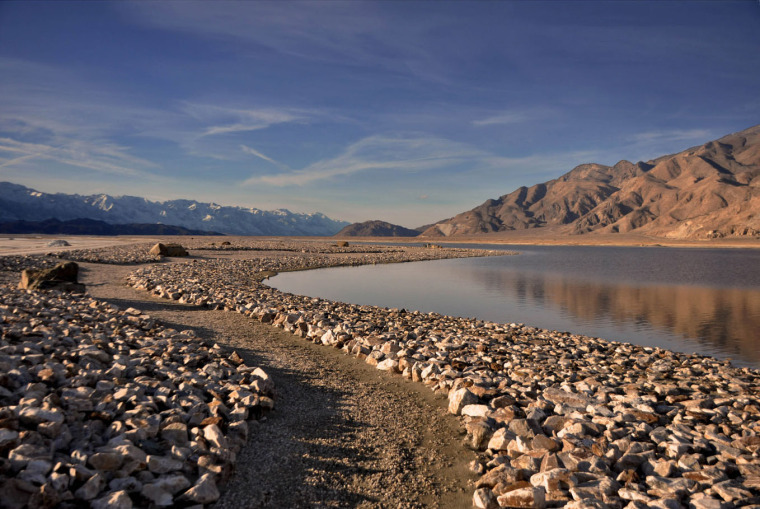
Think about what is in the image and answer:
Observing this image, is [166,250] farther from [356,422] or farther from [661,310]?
[661,310]

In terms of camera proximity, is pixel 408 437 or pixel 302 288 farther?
pixel 302 288

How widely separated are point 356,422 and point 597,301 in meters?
22.1

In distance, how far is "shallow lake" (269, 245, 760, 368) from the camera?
1596 centimetres

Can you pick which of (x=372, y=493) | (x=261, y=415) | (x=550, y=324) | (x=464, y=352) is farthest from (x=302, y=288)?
(x=372, y=493)

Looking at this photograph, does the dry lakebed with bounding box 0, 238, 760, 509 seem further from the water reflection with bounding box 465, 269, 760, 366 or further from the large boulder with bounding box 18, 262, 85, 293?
the large boulder with bounding box 18, 262, 85, 293

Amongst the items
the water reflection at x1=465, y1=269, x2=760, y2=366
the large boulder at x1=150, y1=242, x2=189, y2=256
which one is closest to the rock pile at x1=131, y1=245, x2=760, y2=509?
the water reflection at x1=465, y1=269, x2=760, y2=366

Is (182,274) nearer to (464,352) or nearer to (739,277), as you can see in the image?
(464,352)

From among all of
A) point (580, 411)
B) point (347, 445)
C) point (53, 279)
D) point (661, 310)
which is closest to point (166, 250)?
point (53, 279)

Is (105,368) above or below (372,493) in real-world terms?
above

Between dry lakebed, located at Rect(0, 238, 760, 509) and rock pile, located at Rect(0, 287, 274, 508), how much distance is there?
1.0 inches

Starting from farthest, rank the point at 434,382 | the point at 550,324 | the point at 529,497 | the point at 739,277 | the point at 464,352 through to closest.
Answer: the point at 739,277
the point at 550,324
the point at 464,352
the point at 434,382
the point at 529,497

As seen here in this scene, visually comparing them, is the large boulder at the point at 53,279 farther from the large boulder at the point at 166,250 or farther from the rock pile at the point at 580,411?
the large boulder at the point at 166,250

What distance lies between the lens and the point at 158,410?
582 centimetres

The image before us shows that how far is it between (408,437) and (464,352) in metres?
4.10
